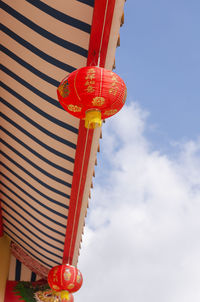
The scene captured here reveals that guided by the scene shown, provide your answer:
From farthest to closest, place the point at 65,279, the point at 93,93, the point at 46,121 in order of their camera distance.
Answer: the point at 65,279 → the point at 46,121 → the point at 93,93

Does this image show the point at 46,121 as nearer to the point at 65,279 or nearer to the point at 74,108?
the point at 74,108

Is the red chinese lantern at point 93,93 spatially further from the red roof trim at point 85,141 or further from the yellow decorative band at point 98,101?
the red roof trim at point 85,141

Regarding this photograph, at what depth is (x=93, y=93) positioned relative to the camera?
7.84 ft

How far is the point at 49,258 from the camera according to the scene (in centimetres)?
680

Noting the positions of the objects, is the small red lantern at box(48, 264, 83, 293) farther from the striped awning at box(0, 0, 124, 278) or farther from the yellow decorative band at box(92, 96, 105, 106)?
the yellow decorative band at box(92, 96, 105, 106)

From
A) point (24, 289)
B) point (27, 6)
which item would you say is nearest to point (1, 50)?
point (27, 6)

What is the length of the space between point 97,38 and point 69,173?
→ 212 centimetres

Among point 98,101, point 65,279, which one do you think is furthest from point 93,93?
point 65,279

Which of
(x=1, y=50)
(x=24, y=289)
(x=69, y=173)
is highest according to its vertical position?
(x=1, y=50)

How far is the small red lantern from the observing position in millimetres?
5015

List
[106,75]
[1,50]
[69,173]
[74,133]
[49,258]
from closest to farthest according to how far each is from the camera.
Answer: [106,75] → [1,50] → [74,133] → [69,173] → [49,258]

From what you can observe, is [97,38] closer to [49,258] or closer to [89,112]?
[89,112]

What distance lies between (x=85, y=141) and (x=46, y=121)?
488 millimetres

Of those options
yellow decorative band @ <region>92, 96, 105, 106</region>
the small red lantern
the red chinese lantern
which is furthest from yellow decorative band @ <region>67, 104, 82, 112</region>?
the small red lantern
